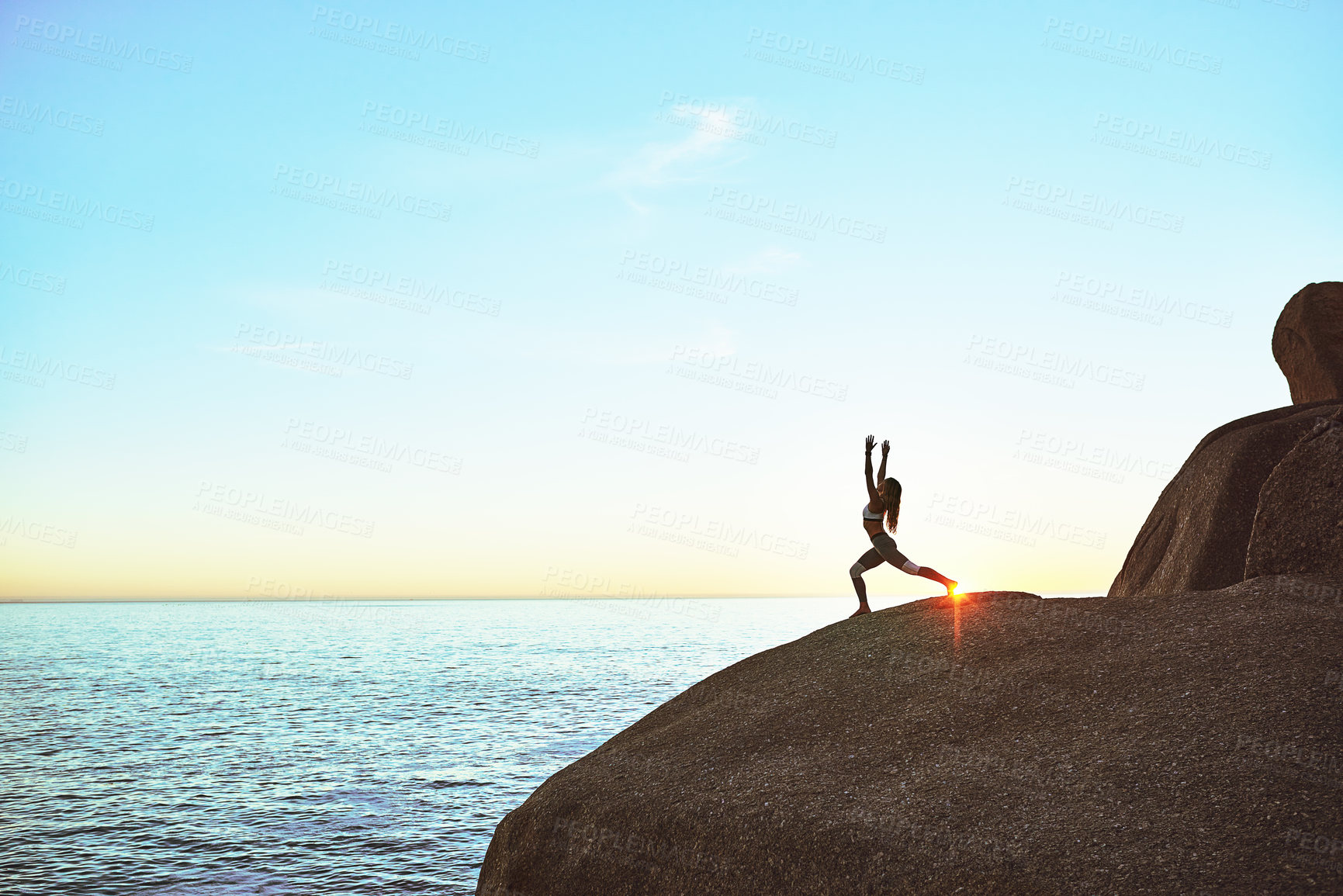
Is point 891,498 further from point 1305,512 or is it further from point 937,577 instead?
point 1305,512

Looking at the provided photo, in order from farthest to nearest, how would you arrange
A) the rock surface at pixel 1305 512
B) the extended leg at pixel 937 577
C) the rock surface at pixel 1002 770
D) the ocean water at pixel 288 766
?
the ocean water at pixel 288 766 < the extended leg at pixel 937 577 < the rock surface at pixel 1305 512 < the rock surface at pixel 1002 770

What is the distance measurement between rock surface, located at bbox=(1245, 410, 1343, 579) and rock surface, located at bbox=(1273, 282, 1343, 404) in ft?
36.1

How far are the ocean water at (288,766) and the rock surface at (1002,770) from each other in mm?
9111

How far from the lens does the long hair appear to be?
15.0 metres

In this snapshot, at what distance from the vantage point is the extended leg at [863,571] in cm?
1527

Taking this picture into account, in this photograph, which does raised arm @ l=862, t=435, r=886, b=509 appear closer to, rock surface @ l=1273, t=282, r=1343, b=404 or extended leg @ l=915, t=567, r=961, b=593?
extended leg @ l=915, t=567, r=961, b=593

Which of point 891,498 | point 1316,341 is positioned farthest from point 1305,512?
point 1316,341

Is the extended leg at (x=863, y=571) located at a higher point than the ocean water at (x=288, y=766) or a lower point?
higher

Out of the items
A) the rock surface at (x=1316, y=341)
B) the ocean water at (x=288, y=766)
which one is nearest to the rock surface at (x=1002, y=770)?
the ocean water at (x=288, y=766)

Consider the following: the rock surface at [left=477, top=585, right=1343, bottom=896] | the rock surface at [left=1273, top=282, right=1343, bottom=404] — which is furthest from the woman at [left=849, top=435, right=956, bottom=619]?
the rock surface at [left=1273, top=282, right=1343, bottom=404]

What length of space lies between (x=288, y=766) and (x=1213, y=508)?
1177 inches

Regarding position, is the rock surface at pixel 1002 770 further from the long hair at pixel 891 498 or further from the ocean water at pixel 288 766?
the ocean water at pixel 288 766

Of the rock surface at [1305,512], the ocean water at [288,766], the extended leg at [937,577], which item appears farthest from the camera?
the ocean water at [288,766]

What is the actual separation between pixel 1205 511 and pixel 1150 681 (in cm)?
773
